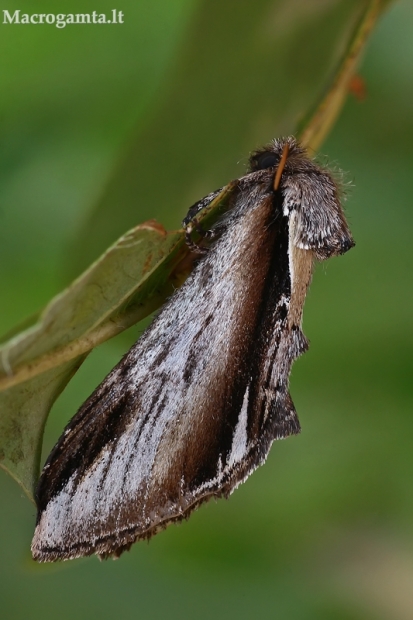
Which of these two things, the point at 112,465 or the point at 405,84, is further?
the point at 405,84

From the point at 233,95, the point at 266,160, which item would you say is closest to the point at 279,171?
the point at 266,160

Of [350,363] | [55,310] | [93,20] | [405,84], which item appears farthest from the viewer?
[405,84]

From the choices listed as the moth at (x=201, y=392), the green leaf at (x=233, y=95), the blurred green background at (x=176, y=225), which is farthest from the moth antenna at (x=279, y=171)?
the blurred green background at (x=176, y=225)

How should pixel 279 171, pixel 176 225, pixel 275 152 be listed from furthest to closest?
pixel 176 225, pixel 275 152, pixel 279 171

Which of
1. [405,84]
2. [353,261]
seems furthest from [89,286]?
[405,84]

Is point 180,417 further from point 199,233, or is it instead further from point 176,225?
point 176,225

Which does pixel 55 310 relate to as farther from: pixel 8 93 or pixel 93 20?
pixel 93 20

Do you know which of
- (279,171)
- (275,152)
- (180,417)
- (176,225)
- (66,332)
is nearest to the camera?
(66,332)

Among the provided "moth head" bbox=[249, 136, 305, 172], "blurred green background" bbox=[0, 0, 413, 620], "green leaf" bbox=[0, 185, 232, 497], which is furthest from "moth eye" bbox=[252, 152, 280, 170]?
"green leaf" bbox=[0, 185, 232, 497]
